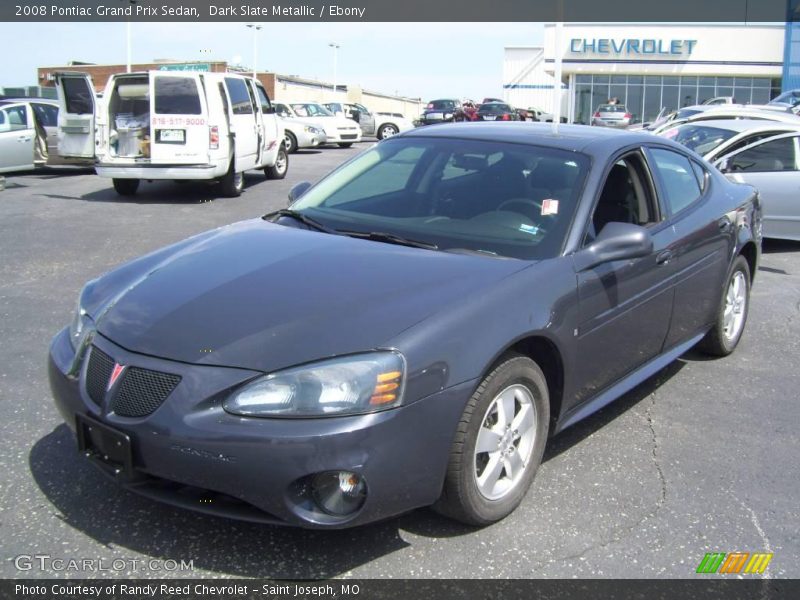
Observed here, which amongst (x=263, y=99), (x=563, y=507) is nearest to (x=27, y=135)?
(x=263, y=99)

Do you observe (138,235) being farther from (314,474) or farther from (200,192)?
(314,474)

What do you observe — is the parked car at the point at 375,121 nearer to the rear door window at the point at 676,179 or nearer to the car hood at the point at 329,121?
the car hood at the point at 329,121

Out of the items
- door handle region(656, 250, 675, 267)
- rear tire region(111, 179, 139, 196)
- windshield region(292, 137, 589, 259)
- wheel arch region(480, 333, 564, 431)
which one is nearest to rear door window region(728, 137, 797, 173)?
door handle region(656, 250, 675, 267)

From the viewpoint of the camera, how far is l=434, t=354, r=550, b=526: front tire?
9.78 ft

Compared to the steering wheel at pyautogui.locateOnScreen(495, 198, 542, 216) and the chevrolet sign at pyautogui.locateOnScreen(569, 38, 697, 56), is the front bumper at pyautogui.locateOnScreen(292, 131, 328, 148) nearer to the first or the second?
the steering wheel at pyautogui.locateOnScreen(495, 198, 542, 216)

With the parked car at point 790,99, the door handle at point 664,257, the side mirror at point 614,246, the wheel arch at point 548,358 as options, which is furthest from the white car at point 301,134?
the wheel arch at point 548,358

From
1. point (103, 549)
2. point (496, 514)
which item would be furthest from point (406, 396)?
point (103, 549)

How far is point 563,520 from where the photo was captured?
332 cm

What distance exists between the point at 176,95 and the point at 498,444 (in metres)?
10.9

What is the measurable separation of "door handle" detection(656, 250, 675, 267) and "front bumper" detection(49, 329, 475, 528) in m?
1.80

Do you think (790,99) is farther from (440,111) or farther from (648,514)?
(648,514)

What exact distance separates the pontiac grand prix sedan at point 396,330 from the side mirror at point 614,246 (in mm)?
12

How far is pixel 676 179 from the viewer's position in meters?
4.78

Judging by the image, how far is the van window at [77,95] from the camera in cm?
1370
